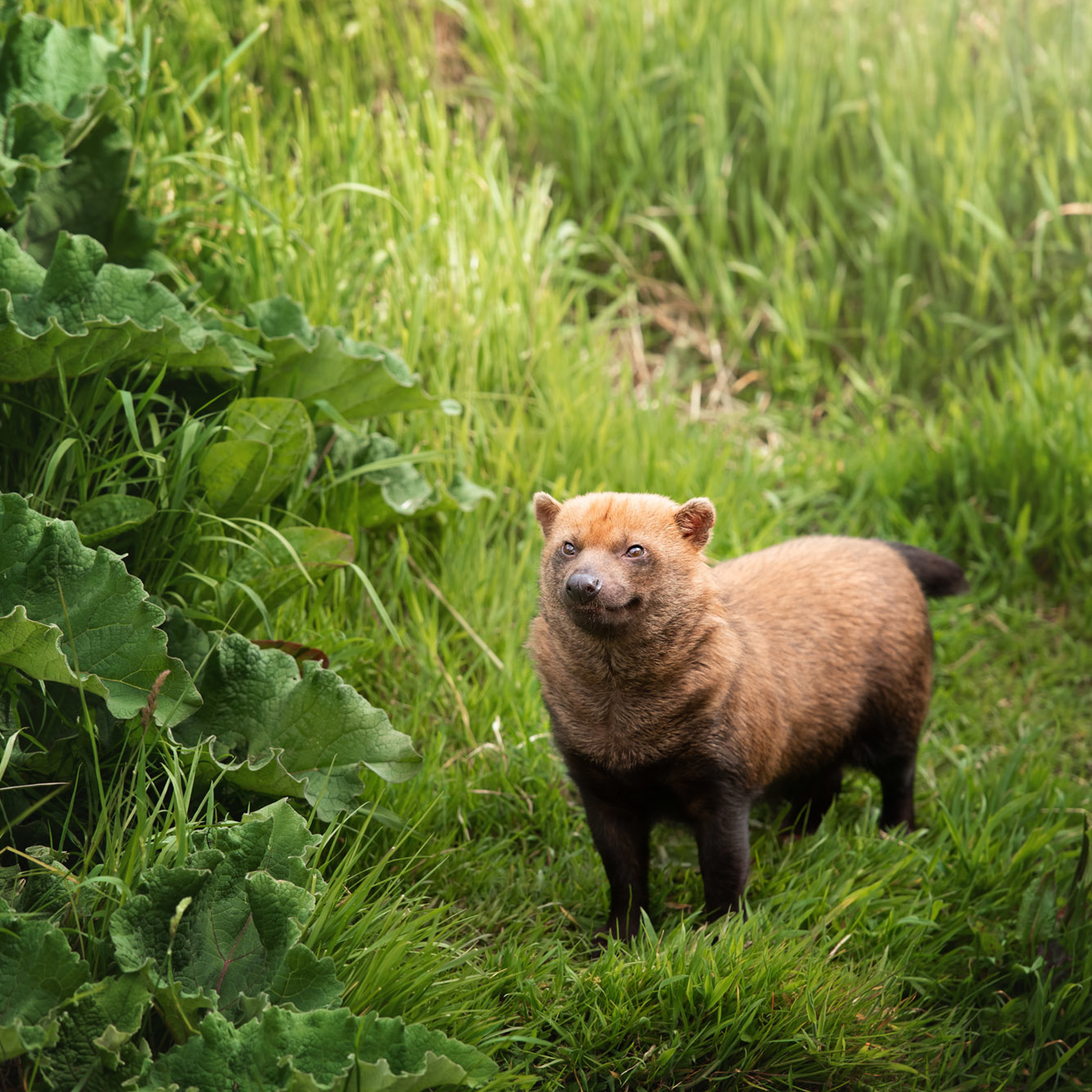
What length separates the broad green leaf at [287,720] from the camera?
2.91 m

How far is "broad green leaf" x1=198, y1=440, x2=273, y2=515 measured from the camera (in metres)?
3.28

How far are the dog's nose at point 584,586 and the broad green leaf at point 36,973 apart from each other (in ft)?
4.44

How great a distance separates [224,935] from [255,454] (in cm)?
141

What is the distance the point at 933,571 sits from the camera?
4121mm

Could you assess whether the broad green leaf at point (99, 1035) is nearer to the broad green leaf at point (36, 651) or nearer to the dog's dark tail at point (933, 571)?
the broad green leaf at point (36, 651)

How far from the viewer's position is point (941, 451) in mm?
5207

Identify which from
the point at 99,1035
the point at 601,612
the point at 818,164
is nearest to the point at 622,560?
the point at 601,612

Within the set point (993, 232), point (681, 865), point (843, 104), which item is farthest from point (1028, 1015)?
point (843, 104)

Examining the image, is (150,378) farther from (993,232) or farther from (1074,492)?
(993,232)

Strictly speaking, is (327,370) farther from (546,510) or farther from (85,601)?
(85,601)

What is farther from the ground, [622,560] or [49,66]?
[49,66]

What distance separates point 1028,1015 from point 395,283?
3.35 m

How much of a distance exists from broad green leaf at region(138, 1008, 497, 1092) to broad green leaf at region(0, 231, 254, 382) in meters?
1.79

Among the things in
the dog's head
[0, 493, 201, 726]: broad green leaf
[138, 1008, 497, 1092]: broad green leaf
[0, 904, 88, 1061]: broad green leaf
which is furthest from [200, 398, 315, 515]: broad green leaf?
[138, 1008, 497, 1092]: broad green leaf
